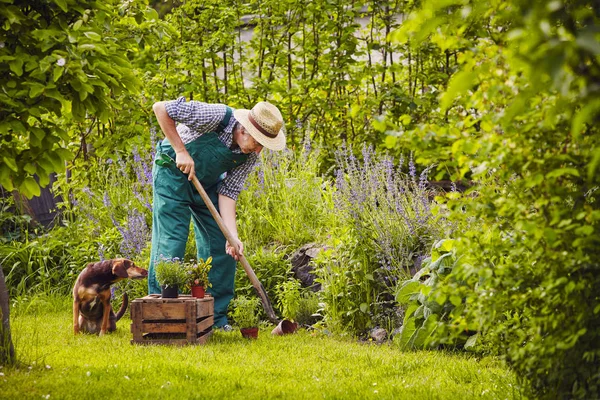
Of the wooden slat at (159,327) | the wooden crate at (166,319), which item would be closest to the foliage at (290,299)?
the wooden crate at (166,319)

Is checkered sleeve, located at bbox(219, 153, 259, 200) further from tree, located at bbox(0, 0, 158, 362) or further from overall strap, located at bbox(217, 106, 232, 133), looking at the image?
tree, located at bbox(0, 0, 158, 362)

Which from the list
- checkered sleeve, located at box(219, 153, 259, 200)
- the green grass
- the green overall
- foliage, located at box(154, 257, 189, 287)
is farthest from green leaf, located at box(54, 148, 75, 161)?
checkered sleeve, located at box(219, 153, 259, 200)

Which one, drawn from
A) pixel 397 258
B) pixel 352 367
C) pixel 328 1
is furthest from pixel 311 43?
pixel 352 367

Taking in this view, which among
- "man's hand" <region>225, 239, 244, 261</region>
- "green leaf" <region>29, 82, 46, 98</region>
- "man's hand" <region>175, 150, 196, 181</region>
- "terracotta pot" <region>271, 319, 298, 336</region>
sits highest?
"green leaf" <region>29, 82, 46, 98</region>

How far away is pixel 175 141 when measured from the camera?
15.7 feet

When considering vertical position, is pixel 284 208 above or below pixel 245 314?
above

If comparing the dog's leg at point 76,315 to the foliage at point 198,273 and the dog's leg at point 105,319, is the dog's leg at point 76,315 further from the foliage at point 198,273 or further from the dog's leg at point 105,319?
the foliage at point 198,273

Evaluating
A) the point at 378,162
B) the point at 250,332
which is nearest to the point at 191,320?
the point at 250,332

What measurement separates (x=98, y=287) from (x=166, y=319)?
558 mm

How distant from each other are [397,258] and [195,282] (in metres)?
1.35

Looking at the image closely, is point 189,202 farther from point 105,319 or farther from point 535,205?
point 535,205

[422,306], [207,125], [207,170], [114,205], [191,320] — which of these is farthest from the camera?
[114,205]

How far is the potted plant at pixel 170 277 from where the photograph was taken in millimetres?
4574

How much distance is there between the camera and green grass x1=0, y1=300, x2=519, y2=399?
3361mm
